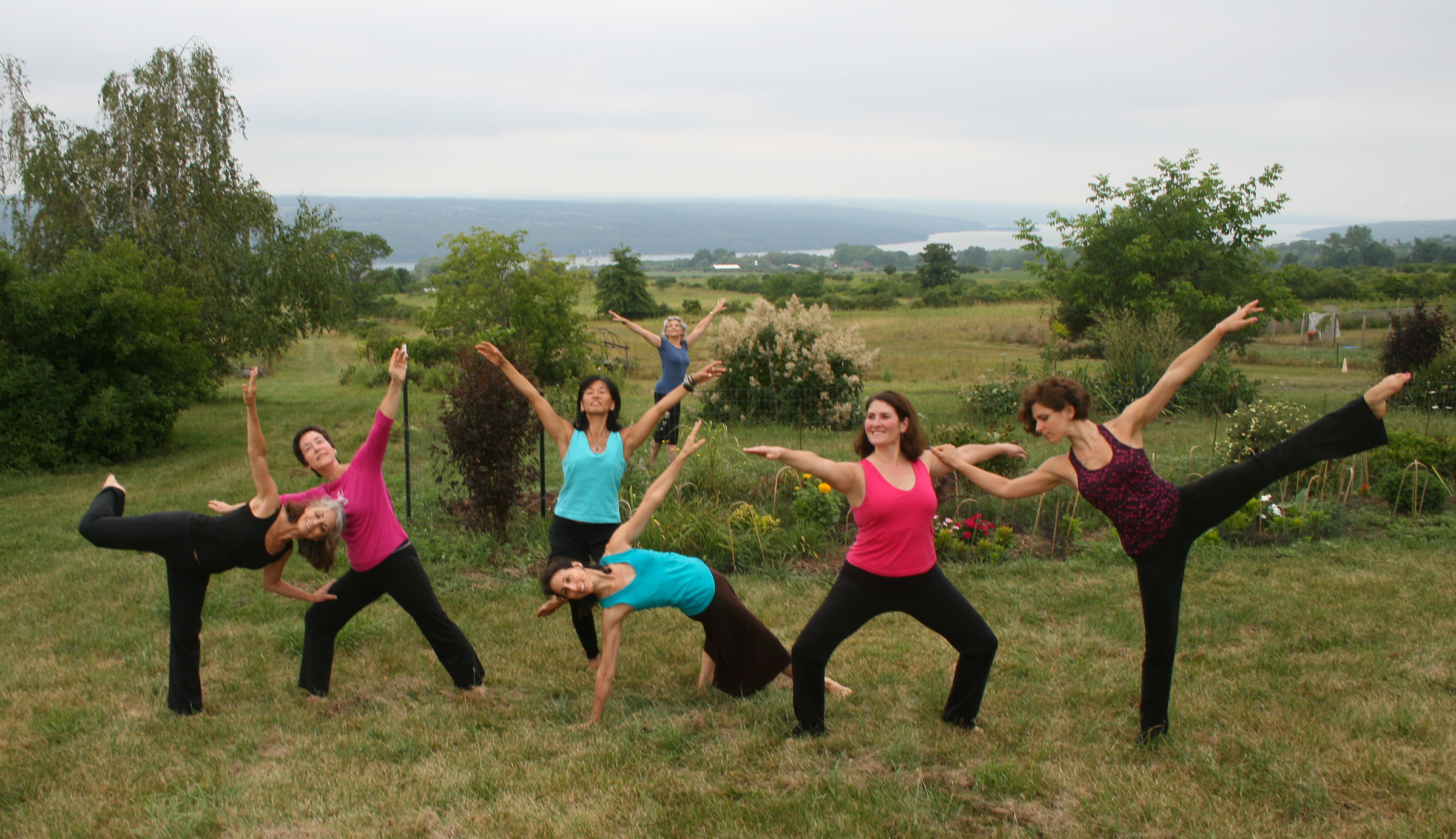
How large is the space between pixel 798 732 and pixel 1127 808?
1.51m

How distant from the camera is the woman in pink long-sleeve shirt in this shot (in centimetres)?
481

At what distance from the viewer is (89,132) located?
18.9m

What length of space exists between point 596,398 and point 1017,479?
2368 millimetres

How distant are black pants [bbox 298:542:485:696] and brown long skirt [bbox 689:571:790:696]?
1.38 meters

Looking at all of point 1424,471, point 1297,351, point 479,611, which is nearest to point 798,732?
point 479,611

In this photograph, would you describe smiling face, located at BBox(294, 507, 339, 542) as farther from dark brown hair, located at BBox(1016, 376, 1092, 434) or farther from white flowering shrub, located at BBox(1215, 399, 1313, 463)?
white flowering shrub, located at BBox(1215, 399, 1313, 463)

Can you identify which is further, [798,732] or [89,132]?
[89,132]

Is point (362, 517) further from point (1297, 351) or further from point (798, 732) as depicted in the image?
point (1297, 351)

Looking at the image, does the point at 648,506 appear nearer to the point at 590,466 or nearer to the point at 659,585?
the point at 659,585

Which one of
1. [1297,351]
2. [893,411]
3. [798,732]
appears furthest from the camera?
[1297,351]

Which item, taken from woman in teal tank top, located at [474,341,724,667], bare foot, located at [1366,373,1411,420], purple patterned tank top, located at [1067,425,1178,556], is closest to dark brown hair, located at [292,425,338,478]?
woman in teal tank top, located at [474,341,724,667]

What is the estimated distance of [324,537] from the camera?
15.1 feet

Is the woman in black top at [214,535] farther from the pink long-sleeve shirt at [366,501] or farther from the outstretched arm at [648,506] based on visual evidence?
the outstretched arm at [648,506]

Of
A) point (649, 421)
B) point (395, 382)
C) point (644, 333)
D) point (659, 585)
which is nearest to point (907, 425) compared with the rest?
point (659, 585)
